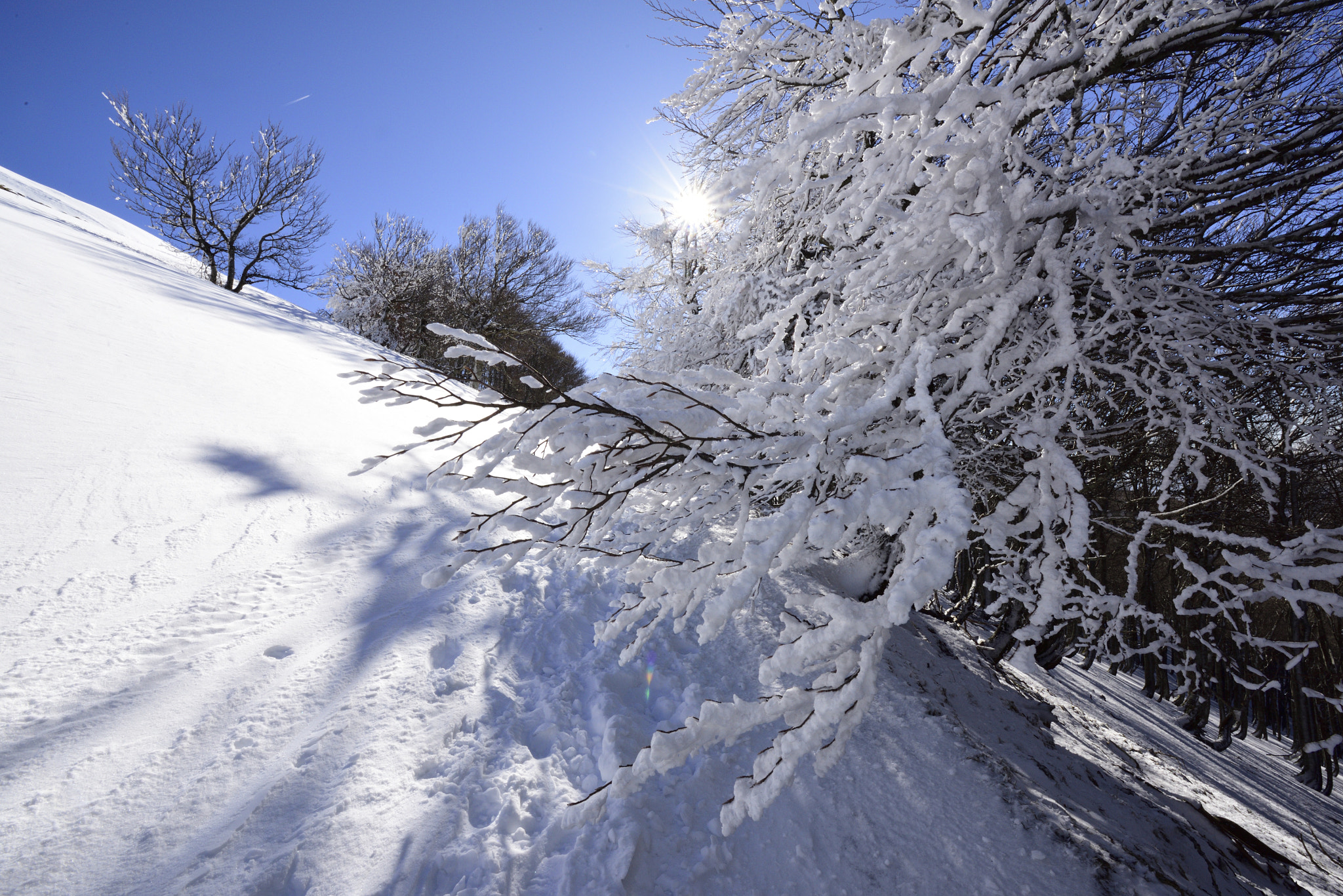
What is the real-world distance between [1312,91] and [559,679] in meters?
4.82

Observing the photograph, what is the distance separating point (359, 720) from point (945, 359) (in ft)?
8.17

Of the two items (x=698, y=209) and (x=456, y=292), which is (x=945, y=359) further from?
(x=456, y=292)

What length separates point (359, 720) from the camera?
1815 mm

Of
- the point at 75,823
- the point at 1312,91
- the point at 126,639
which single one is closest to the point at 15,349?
the point at 126,639

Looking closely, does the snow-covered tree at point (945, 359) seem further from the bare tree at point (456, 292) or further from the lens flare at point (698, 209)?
the bare tree at point (456, 292)

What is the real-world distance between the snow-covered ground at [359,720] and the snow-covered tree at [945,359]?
0.64 m

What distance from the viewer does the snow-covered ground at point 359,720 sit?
1.42 meters

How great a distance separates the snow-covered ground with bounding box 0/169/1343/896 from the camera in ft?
4.67

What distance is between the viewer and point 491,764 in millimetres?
1860

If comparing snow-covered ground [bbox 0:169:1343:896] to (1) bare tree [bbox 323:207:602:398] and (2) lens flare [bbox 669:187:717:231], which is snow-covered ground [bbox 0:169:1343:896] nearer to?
(2) lens flare [bbox 669:187:717:231]

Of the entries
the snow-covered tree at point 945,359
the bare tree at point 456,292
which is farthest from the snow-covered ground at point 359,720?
the bare tree at point 456,292

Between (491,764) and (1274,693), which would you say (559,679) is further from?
(1274,693)

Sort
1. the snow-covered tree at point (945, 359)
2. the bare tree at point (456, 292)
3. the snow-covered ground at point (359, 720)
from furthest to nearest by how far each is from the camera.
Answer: the bare tree at point (456, 292) < the snow-covered ground at point (359, 720) < the snow-covered tree at point (945, 359)

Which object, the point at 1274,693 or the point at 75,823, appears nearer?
the point at 75,823
